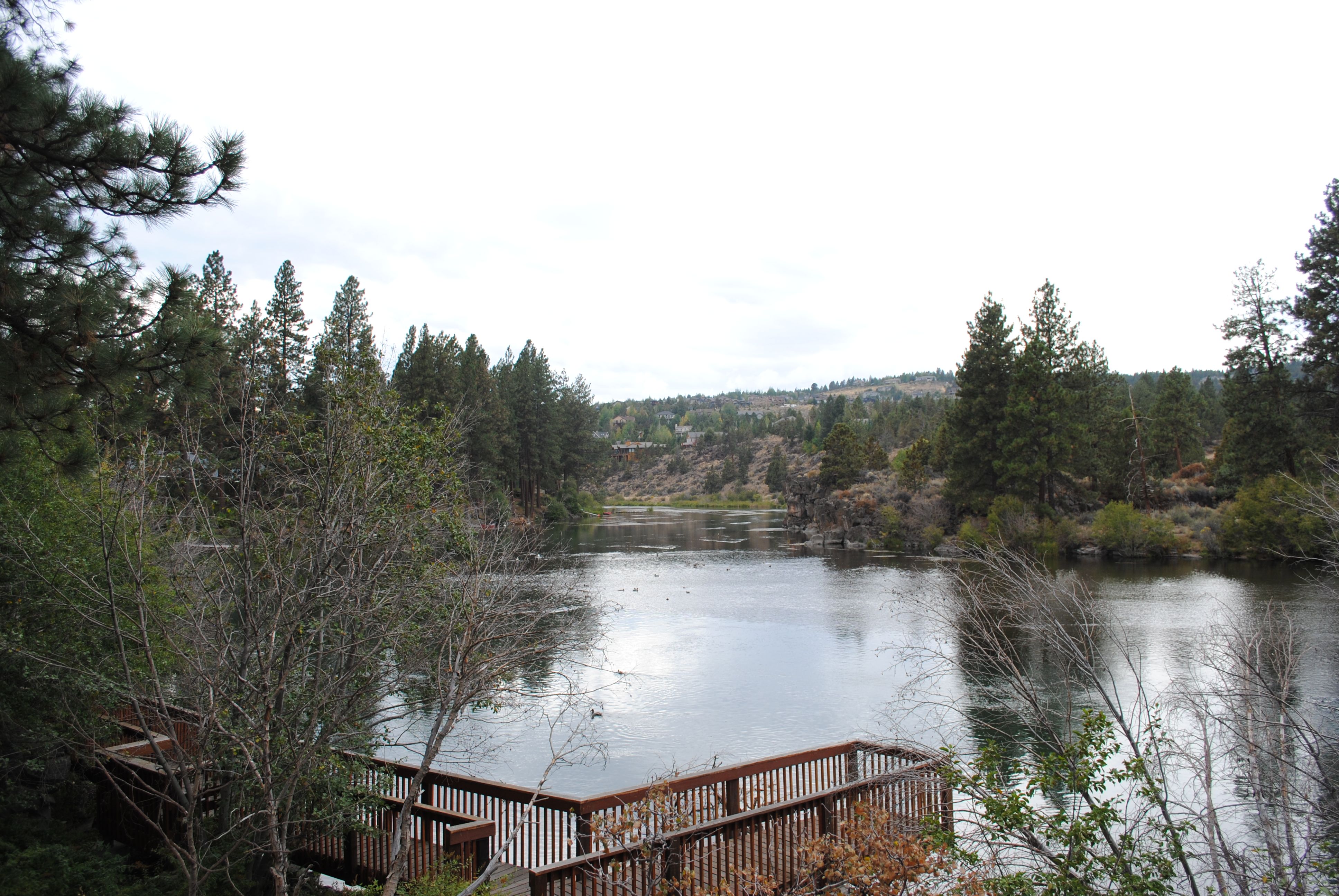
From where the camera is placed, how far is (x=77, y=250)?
5.50m

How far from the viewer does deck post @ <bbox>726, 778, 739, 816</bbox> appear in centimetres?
877

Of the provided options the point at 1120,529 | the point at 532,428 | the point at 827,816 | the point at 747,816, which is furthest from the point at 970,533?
the point at 532,428

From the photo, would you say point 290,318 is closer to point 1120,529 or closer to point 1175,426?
point 1120,529

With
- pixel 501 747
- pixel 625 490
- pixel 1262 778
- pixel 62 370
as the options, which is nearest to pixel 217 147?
pixel 62 370

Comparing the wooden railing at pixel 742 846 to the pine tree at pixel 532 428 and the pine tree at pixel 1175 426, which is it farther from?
the pine tree at pixel 532 428

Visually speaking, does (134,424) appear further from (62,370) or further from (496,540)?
(496,540)

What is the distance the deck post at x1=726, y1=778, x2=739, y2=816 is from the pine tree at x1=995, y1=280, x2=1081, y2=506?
42.3 meters

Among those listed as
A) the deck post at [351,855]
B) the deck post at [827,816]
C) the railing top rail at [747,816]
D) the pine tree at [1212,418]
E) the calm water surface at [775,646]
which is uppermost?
the pine tree at [1212,418]

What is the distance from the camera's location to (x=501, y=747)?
14.7 meters

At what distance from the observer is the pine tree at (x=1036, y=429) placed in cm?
4669

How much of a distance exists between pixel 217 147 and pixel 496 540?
25.9 feet

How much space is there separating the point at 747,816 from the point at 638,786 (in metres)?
1.92

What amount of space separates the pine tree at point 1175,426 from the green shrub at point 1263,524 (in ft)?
53.4

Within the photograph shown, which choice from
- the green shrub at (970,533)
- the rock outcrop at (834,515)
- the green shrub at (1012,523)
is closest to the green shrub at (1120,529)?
the green shrub at (1012,523)
